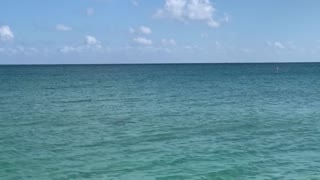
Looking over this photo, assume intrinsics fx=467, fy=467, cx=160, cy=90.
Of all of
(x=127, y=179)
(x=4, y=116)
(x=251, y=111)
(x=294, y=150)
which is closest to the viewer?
(x=127, y=179)

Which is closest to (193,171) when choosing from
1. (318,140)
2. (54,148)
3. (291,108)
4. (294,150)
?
(294,150)

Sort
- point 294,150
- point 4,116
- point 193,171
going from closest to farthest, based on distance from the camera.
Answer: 1. point 193,171
2. point 294,150
3. point 4,116

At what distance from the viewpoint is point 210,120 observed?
32156 millimetres

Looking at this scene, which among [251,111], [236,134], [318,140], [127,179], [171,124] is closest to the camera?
[127,179]

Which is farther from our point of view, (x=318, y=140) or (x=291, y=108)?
(x=291, y=108)

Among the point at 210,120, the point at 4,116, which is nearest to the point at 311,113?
the point at 210,120

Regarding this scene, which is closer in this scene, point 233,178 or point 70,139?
point 233,178

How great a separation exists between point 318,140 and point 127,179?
12116mm

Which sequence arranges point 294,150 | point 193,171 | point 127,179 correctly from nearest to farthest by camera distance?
point 127,179 < point 193,171 < point 294,150

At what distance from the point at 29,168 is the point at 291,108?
27.6 meters

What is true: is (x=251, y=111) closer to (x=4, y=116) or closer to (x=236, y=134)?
(x=236, y=134)

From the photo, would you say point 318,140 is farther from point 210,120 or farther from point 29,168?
point 29,168

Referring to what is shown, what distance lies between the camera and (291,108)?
4056 cm

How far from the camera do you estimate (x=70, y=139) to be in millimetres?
25188
